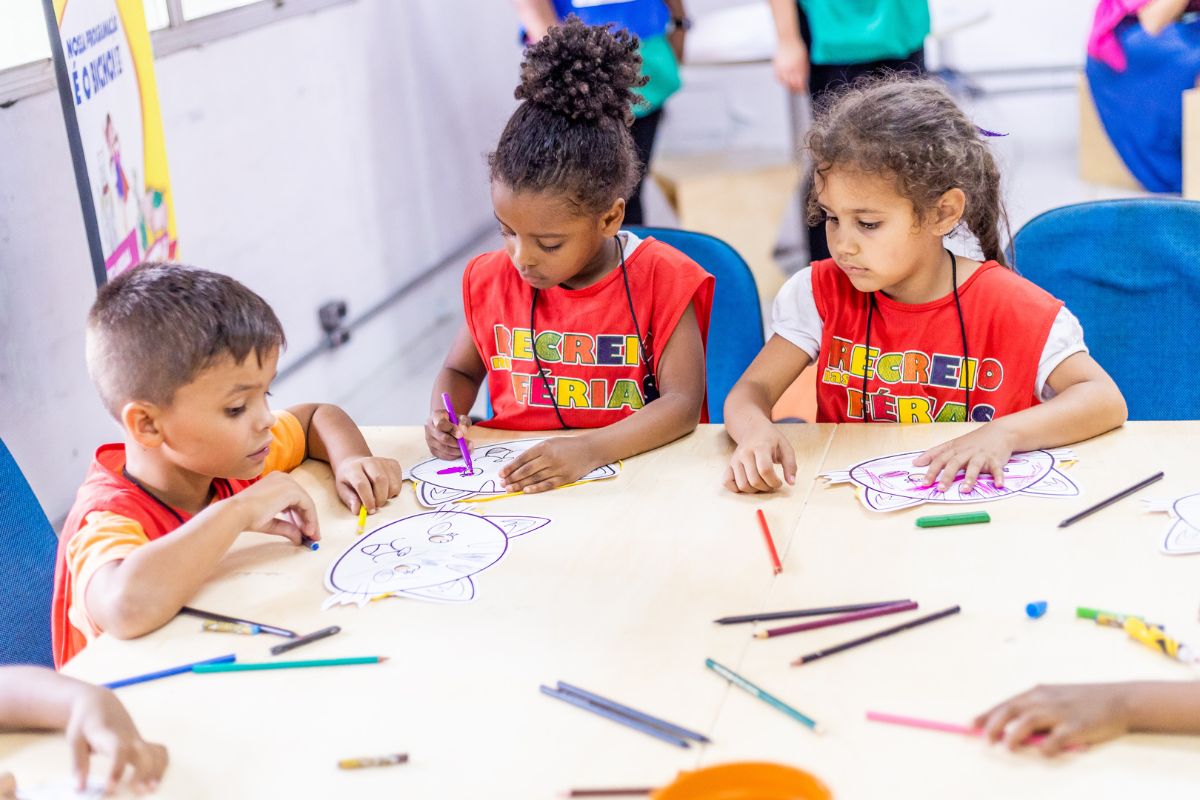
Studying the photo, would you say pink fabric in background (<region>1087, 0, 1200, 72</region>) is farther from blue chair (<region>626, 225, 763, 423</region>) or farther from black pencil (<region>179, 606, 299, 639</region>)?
black pencil (<region>179, 606, 299, 639</region>)

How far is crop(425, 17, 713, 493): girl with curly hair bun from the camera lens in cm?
177

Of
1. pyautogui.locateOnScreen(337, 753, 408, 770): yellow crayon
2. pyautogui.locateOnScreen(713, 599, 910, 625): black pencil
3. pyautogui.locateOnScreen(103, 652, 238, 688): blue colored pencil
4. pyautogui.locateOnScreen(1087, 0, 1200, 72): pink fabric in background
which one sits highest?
pyautogui.locateOnScreen(1087, 0, 1200, 72): pink fabric in background

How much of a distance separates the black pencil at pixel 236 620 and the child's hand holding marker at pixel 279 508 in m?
0.12

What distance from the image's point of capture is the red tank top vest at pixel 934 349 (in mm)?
1678

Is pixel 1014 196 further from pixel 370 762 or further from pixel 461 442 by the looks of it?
pixel 370 762

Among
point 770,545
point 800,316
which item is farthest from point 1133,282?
point 770,545

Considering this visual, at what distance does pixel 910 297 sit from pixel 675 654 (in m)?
0.85

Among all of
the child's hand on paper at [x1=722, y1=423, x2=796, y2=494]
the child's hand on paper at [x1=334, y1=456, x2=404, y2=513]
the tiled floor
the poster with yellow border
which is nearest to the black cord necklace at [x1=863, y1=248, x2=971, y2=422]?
the child's hand on paper at [x1=722, y1=423, x2=796, y2=494]

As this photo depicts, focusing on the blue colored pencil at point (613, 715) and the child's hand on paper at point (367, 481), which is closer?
the blue colored pencil at point (613, 715)

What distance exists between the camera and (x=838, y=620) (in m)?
1.13

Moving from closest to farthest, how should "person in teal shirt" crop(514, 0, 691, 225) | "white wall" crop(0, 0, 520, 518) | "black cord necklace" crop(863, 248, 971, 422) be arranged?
"black cord necklace" crop(863, 248, 971, 422)
"white wall" crop(0, 0, 520, 518)
"person in teal shirt" crop(514, 0, 691, 225)

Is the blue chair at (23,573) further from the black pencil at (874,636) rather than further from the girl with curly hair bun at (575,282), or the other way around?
the black pencil at (874,636)

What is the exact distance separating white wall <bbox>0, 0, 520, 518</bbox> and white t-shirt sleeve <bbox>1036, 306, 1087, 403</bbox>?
1720 mm

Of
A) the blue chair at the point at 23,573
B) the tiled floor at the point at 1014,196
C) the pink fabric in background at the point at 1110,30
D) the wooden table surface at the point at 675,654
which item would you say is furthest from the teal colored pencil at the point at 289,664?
the pink fabric in background at the point at 1110,30
